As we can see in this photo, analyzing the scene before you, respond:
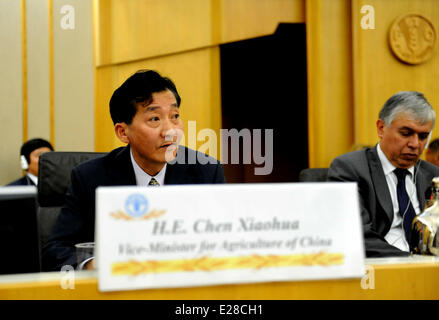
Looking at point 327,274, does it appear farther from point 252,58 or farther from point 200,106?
point 252,58

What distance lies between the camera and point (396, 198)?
1.70 meters

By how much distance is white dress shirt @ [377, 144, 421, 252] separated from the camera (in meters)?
1.65

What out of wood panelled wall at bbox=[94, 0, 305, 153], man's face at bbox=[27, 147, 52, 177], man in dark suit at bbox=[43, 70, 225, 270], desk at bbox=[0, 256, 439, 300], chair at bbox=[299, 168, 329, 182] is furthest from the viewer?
wood panelled wall at bbox=[94, 0, 305, 153]

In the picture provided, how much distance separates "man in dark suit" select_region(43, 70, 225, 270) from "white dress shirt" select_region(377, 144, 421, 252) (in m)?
0.65

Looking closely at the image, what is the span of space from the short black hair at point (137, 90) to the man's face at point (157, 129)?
0.06 ft

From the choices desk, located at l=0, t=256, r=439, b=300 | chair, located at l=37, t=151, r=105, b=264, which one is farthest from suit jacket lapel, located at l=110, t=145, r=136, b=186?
desk, located at l=0, t=256, r=439, b=300

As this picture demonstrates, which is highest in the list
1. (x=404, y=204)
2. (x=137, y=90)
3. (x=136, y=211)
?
(x=137, y=90)

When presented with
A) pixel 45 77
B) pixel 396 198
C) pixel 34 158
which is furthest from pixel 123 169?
pixel 45 77

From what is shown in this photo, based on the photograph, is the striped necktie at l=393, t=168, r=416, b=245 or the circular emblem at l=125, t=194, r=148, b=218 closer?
the circular emblem at l=125, t=194, r=148, b=218

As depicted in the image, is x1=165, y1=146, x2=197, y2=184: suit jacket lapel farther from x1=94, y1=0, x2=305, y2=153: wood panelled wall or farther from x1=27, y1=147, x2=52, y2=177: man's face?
x1=27, y1=147, x2=52, y2=177: man's face

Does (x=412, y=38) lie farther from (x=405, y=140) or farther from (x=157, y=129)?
(x=157, y=129)

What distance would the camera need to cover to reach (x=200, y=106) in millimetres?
3262

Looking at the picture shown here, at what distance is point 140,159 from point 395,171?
950mm
